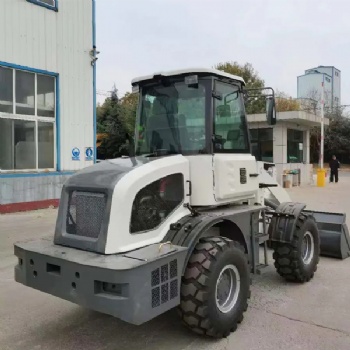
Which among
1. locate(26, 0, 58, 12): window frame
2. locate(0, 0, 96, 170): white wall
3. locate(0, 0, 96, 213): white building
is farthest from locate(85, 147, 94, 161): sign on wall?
locate(26, 0, 58, 12): window frame

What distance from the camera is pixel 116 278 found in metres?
3.16

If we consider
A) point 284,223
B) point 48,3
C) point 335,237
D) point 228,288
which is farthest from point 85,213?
point 48,3

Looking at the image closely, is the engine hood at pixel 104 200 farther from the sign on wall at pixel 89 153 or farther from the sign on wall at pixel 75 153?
the sign on wall at pixel 89 153

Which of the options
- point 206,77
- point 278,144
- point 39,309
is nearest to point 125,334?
point 39,309

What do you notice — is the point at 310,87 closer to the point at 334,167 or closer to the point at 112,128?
the point at 112,128

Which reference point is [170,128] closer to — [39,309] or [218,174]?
[218,174]

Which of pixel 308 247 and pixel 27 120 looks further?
pixel 27 120

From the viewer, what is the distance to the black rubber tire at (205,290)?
366cm

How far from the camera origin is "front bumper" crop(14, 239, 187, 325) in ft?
10.4

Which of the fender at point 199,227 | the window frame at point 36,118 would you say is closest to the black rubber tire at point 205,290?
the fender at point 199,227

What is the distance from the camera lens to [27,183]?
462 inches

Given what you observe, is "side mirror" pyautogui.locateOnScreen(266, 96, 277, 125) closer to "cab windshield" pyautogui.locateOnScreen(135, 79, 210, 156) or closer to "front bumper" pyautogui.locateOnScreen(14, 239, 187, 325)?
"cab windshield" pyautogui.locateOnScreen(135, 79, 210, 156)

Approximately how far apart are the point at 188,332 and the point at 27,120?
9.80 m

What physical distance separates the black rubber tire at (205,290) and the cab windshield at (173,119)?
112 centimetres
